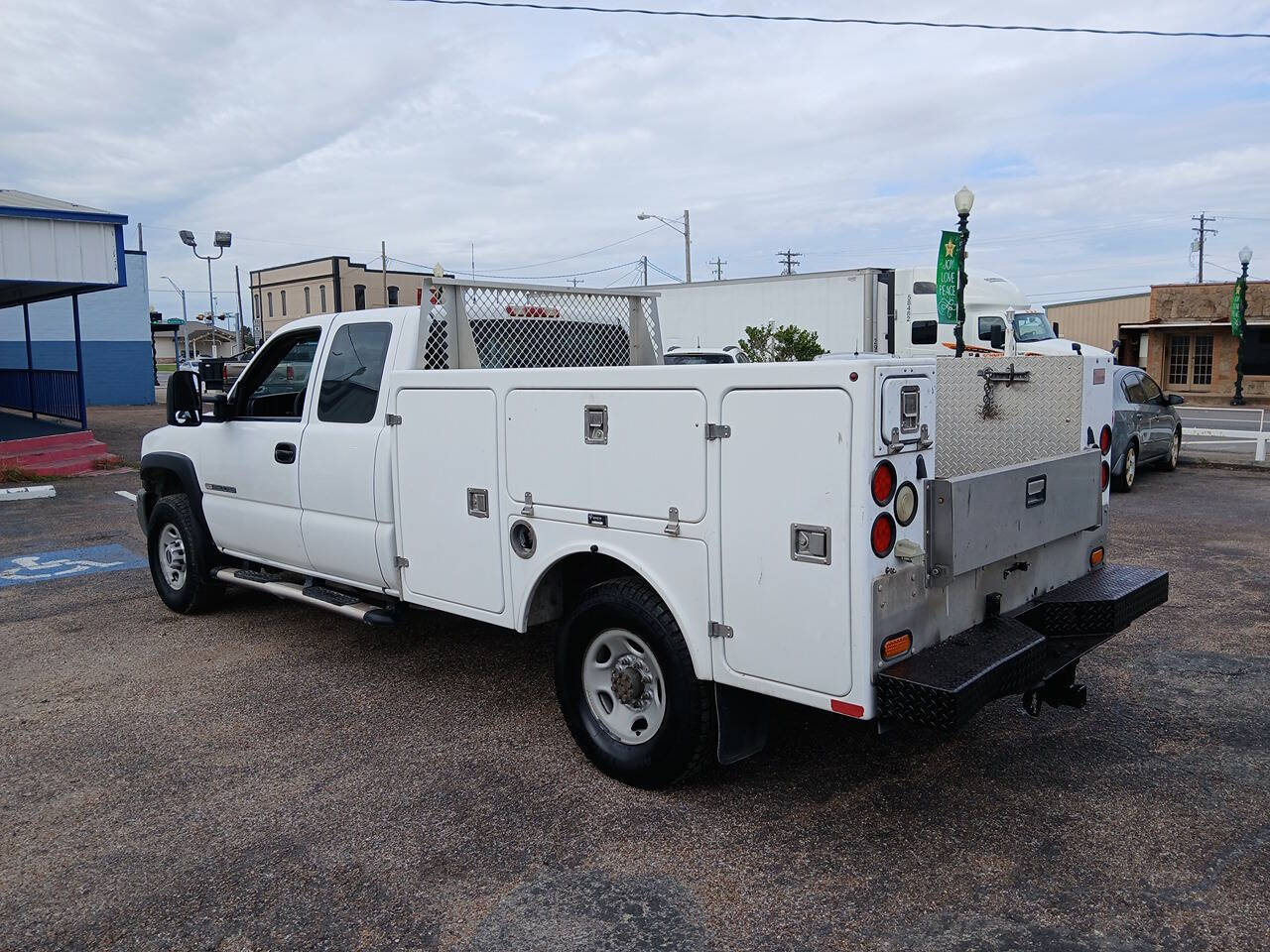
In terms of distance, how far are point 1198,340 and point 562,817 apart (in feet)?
135

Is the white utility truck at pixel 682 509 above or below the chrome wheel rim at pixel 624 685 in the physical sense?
above

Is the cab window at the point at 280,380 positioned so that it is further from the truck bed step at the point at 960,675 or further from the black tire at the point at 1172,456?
the black tire at the point at 1172,456

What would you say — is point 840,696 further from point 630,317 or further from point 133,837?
point 630,317

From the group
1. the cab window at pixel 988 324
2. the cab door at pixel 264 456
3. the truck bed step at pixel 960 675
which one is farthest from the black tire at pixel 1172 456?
the cab door at pixel 264 456

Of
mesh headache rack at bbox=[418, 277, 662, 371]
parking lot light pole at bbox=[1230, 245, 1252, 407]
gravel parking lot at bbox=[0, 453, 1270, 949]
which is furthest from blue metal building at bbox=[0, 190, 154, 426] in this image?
parking lot light pole at bbox=[1230, 245, 1252, 407]

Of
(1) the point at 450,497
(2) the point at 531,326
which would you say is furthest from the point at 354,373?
(1) the point at 450,497

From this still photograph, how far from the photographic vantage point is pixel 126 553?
32.6ft

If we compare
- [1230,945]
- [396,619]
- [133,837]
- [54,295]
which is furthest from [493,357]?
[54,295]

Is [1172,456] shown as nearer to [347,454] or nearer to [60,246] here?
[347,454]

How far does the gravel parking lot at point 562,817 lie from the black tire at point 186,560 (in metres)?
0.87

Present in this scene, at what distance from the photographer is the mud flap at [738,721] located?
4020 millimetres

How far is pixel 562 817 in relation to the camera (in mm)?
4152

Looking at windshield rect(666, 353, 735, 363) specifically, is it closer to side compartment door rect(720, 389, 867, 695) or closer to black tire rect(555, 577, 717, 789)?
black tire rect(555, 577, 717, 789)

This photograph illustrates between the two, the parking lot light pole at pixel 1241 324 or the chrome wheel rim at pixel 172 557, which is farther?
the parking lot light pole at pixel 1241 324
